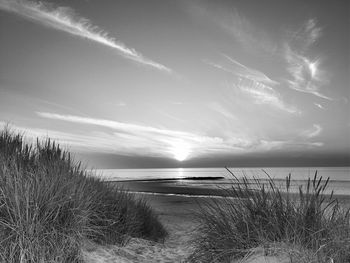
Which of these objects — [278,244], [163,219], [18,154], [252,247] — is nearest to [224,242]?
[252,247]

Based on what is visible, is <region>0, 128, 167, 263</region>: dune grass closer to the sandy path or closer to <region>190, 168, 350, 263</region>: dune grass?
the sandy path

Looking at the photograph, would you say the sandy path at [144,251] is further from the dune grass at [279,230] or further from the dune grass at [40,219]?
the dune grass at [279,230]

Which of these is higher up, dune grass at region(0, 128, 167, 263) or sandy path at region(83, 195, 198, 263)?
dune grass at region(0, 128, 167, 263)

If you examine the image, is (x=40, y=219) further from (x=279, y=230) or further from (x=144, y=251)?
(x=279, y=230)

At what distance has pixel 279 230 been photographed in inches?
180

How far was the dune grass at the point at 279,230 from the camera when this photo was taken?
4.11m

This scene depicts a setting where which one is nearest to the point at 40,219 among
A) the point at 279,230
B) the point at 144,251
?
the point at 144,251

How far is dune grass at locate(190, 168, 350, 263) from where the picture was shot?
4109 millimetres

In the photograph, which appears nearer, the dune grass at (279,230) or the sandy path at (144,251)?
the dune grass at (279,230)

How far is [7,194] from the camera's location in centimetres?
459

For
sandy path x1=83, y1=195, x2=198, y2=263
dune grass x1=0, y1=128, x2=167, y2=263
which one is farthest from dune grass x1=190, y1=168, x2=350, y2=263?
dune grass x1=0, y1=128, x2=167, y2=263

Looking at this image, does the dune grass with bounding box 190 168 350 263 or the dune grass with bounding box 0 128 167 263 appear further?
the dune grass with bounding box 0 128 167 263

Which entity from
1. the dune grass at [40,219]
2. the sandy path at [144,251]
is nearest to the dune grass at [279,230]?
the sandy path at [144,251]

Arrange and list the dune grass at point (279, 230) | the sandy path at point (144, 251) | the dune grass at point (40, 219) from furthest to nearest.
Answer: the sandy path at point (144, 251) → the dune grass at point (40, 219) → the dune grass at point (279, 230)
